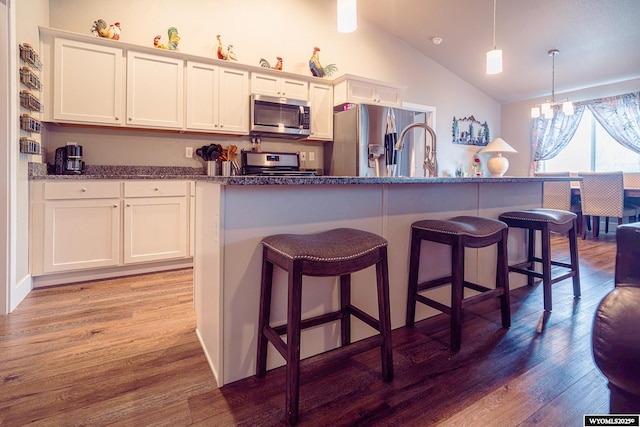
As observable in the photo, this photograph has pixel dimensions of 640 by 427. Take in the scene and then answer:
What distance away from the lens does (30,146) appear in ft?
7.79

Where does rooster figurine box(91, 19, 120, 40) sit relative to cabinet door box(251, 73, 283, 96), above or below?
above

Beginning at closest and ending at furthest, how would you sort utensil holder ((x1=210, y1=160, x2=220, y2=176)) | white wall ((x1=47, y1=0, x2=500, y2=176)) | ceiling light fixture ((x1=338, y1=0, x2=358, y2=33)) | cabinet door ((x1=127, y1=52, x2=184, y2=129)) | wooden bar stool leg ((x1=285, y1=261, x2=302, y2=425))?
1. wooden bar stool leg ((x1=285, y1=261, x2=302, y2=425))
2. ceiling light fixture ((x1=338, y1=0, x2=358, y2=33))
3. cabinet door ((x1=127, y1=52, x2=184, y2=129))
4. white wall ((x1=47, y1=0, x2=500, y2=176))
5. utensil holder ((x1=210, y1=160, x2=220, y2=176))

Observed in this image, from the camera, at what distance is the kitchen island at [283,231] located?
138 cm

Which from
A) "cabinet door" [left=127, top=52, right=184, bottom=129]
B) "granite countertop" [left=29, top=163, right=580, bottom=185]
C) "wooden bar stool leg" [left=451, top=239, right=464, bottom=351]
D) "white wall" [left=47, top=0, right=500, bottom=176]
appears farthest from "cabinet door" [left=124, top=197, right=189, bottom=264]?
"wooden bar stool leg" [left=451, top=239, right=464, bottom=351]

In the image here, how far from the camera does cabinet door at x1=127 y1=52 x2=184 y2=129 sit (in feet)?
9.93

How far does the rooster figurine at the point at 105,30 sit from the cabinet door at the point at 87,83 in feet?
0.53

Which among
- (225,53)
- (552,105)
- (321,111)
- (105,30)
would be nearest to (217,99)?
(225,53)

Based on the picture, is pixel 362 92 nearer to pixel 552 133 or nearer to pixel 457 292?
pixel 457 292

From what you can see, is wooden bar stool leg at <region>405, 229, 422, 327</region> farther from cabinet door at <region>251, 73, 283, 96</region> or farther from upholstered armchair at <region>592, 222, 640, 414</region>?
cabinet door at <region>251, 73, 283, 96</region>

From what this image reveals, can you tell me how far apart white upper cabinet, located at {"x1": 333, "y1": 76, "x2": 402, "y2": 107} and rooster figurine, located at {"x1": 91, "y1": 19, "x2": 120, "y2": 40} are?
7.50 feet

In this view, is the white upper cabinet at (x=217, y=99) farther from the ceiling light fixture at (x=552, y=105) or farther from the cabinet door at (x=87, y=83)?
the ceiling light fixture at (x=552, y=105)

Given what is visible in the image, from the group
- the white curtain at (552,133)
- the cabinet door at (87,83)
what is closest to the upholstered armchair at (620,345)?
the cabinet door at (87,83)

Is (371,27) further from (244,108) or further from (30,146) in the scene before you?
(30,146)

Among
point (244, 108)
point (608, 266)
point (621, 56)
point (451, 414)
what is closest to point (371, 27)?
point (244, 108)
